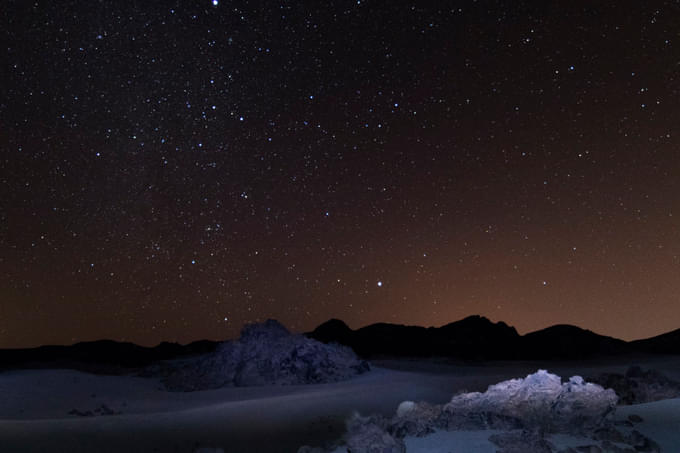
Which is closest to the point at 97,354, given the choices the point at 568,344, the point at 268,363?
the point at 268,363

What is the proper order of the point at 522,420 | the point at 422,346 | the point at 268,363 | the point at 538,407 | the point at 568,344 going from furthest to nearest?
the point at 422,346
the point at 568,344
the point at 268,363
the point at 538,407
the point at 522,420

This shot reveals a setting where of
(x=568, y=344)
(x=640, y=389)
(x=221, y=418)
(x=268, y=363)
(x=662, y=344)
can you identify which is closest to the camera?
(x=221, y=418)

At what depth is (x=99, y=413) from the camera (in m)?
12.2

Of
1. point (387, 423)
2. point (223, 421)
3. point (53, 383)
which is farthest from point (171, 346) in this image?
point (387, 423)

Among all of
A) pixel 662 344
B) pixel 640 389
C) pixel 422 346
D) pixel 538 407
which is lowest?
pixel 640 389

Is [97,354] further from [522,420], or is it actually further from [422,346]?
[522,420]

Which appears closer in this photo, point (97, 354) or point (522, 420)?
point (522, 420)

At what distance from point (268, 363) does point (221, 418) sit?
23.2 ft

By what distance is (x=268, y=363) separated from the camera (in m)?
16.8

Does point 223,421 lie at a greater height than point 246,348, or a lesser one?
lesser

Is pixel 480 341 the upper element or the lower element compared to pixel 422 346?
upper

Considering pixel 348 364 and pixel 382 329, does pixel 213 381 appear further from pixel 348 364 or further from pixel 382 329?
pixel 382 329

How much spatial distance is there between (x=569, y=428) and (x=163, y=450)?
539cm

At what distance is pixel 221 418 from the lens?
9781mm
